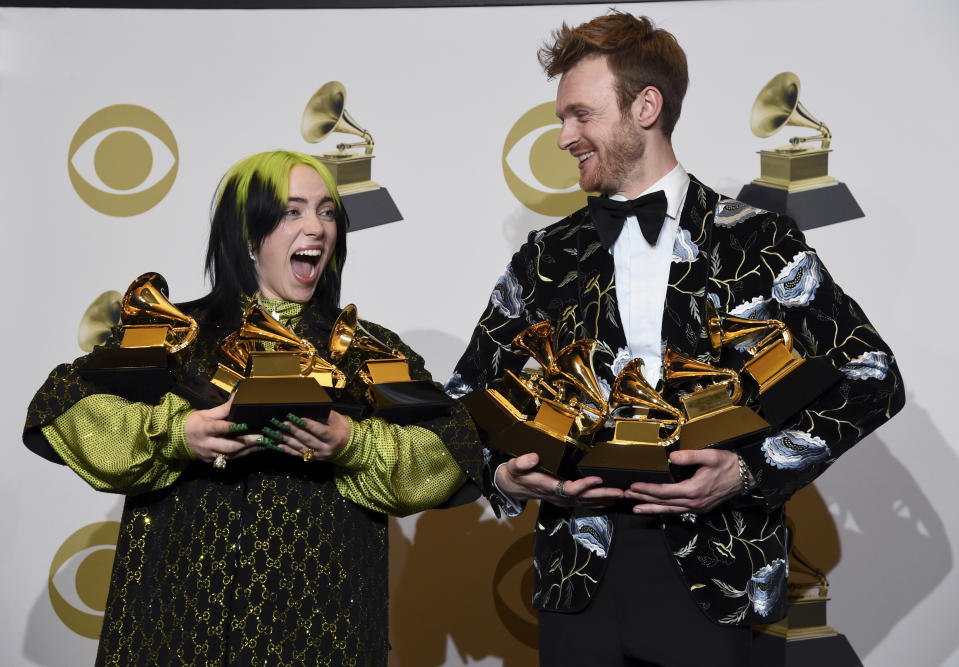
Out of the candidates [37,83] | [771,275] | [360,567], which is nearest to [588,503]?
[360,567]

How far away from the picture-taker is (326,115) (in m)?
3.07

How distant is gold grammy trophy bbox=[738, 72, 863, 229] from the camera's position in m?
2.90

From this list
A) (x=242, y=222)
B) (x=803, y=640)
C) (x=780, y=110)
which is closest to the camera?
(x=242, y=222)

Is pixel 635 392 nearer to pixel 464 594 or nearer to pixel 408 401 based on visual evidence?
pixel 408 401

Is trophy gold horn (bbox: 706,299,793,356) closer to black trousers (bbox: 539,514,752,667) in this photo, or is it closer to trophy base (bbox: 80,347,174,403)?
black trousers (bbox: 539,514,752,667)

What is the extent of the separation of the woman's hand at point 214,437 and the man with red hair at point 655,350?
0.46 metres

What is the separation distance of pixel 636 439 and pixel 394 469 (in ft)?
1.31

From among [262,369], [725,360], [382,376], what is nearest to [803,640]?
[725,360]

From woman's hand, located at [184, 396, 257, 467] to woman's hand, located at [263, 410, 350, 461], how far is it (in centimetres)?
5

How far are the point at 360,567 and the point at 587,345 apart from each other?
0.54m

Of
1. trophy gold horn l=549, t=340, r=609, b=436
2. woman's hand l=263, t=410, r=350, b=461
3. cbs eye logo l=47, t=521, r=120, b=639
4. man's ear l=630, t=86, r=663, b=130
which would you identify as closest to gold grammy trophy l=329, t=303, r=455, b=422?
woman's hand l=263, t=410, r=350, b=461

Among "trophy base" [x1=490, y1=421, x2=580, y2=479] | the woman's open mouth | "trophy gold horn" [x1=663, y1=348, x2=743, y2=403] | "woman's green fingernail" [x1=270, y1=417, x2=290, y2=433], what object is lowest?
"trophy base" [x1=490, y1=421, x2=580, y2=479]

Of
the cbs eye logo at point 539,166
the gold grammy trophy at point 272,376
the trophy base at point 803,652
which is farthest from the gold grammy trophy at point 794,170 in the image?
the gold grammy trophy at point 272,376

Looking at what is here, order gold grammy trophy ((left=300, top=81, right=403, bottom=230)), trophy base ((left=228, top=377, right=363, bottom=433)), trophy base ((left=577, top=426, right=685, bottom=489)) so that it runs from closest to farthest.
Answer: trophy base ((left=228, top=377, right=363, bottom=433)) → trophy base ((left=577, top=426, right=685, bottom=489)) → gold grammy trophy ((left=300, top=81, right=403, bottom=230))
